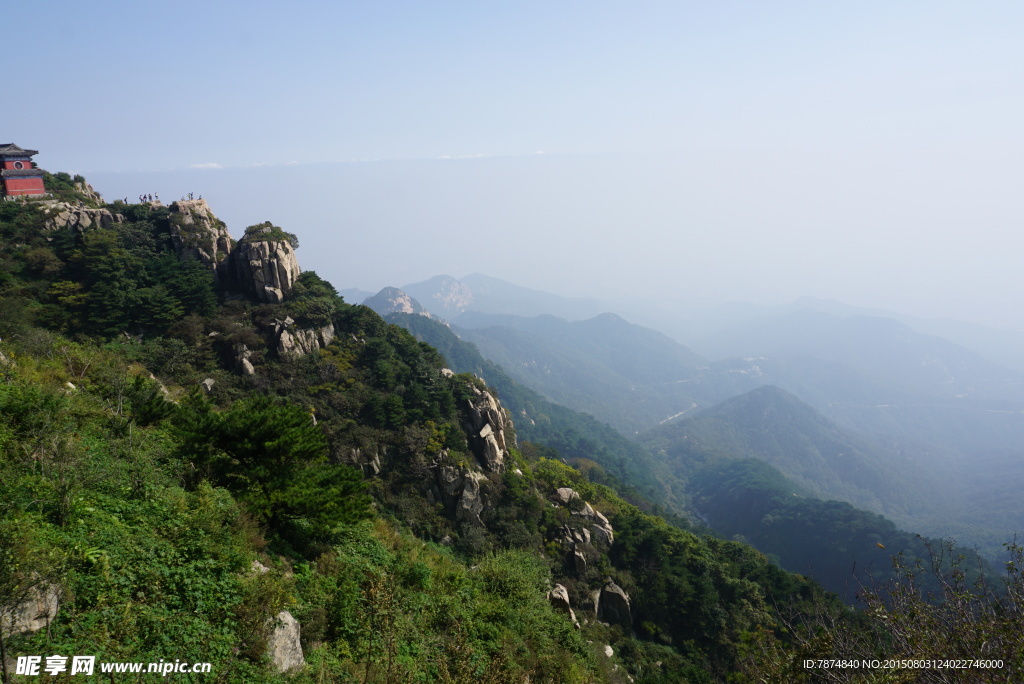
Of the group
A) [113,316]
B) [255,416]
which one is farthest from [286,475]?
[113,316]

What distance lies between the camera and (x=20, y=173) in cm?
3481

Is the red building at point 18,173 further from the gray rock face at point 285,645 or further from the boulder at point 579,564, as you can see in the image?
the boulder at point 579,564

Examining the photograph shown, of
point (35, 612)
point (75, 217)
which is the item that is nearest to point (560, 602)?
point (35, 612)

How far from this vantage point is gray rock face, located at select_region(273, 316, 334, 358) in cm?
3133

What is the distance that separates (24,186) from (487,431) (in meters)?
40.2

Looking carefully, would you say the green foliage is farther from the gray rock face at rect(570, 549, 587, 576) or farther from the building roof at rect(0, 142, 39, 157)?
the gray rock face at rect(570, 549, 587, 576)

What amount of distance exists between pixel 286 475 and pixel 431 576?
5655 millimetres

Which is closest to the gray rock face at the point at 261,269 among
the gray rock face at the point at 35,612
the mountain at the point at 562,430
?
the gray rock face at the point at 35,612

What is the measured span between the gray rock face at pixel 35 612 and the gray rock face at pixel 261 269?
30756 millimetres

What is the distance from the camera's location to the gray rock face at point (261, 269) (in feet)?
113

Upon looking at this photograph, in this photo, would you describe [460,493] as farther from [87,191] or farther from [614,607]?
[87,191]

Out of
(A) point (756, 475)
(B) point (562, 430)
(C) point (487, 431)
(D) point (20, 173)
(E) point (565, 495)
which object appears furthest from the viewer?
(A) point (756, 475)

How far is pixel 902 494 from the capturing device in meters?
161

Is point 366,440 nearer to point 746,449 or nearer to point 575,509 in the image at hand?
point 575,509
